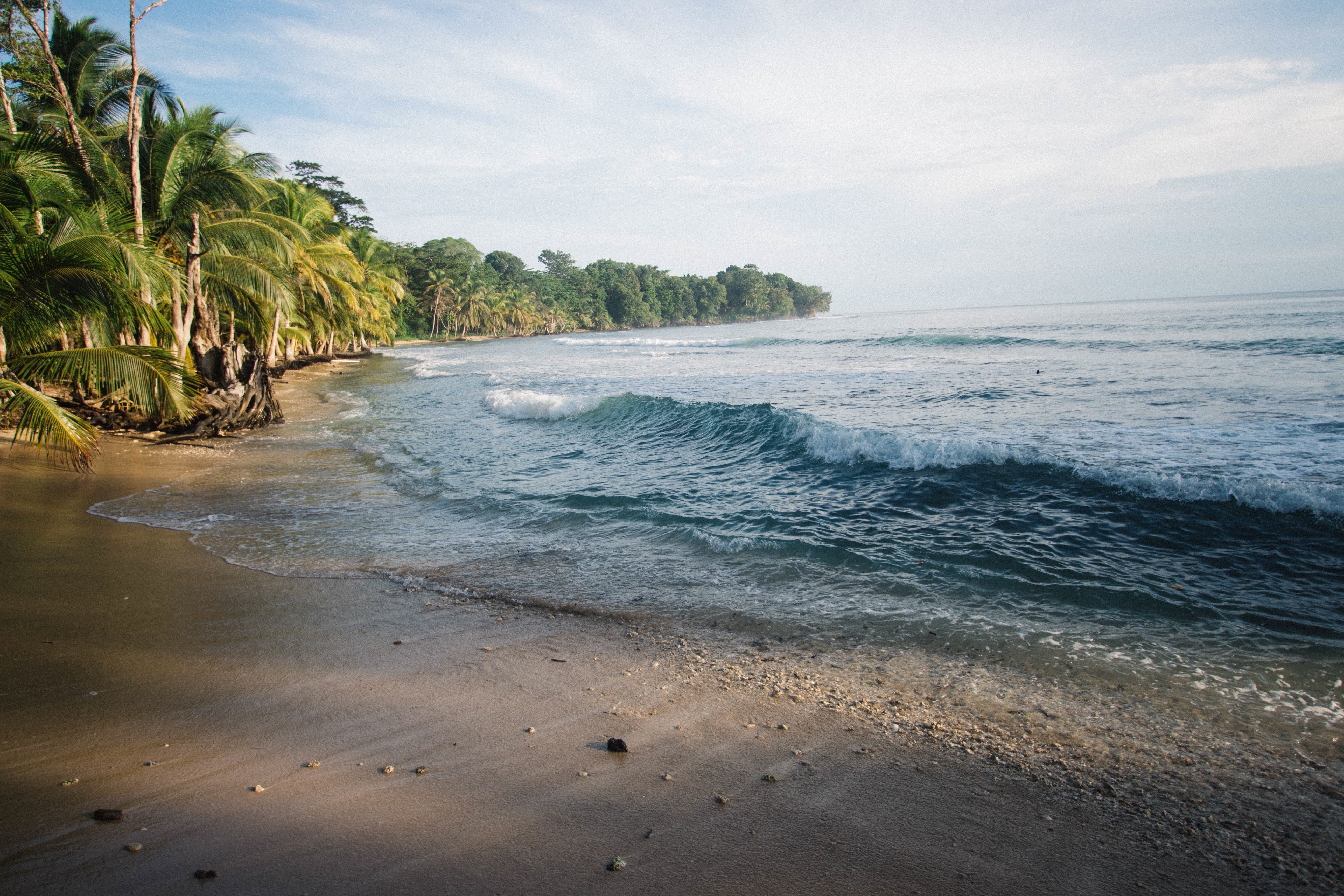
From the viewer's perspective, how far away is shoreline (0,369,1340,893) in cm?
239

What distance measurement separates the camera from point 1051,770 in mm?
3057

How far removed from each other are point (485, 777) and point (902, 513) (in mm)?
5962

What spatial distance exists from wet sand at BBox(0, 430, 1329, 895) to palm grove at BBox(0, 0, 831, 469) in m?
5.27

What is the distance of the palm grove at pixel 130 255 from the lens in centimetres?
794

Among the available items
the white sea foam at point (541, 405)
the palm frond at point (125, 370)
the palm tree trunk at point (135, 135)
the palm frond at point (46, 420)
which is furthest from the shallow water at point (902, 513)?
the palm tree trunk at point (135, 135)

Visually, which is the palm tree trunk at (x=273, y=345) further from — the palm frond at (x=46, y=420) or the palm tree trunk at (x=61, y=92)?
the palm frond at (x=46, y=420)

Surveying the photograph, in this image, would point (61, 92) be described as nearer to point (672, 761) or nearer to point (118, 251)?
point (118, 251)

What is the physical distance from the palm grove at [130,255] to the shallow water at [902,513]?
5.95 feet

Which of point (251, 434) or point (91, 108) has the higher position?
point (91, 108)

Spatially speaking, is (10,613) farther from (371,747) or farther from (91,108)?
(91,108)

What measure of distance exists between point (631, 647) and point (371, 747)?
1.78m

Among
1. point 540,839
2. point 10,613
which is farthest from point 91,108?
point 540,839

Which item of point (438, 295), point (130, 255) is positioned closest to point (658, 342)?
point (438, 295)

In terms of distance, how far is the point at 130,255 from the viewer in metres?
8.55
